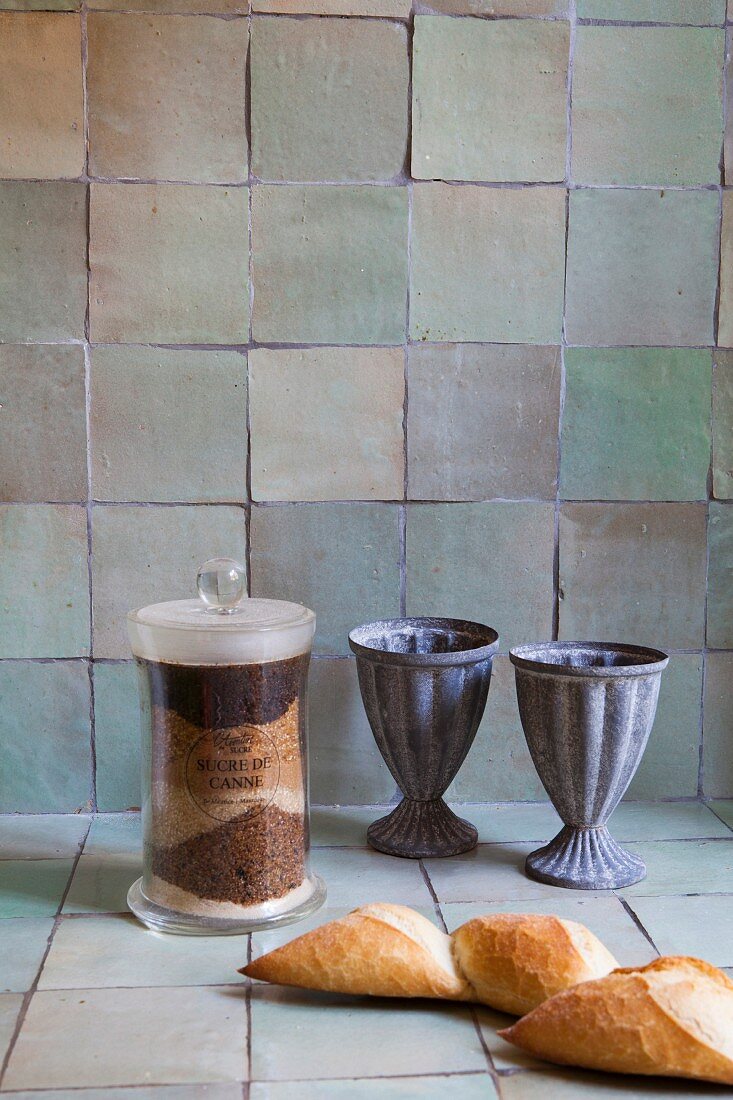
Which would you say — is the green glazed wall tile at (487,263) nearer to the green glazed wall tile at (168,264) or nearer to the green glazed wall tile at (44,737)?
the green glazed wall tile at (168,264)

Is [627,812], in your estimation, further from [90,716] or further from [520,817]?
[90,716]

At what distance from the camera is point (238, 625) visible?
4.95 feet

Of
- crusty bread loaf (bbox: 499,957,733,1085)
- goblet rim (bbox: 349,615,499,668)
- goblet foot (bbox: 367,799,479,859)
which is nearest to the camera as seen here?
crusty bread loaf (bbox: 499,957,733,1085)

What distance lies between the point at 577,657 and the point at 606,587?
0.82 ft

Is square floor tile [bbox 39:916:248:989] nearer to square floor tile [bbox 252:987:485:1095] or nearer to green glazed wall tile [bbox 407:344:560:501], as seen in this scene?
square floor tile [bbox 252:987:485:1095]

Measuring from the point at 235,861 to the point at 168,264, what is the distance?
1035 millimetres

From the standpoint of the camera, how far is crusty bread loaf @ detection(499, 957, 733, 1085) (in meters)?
1.17

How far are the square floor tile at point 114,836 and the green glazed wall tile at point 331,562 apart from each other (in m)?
0.46

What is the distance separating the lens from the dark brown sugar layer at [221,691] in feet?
4.94

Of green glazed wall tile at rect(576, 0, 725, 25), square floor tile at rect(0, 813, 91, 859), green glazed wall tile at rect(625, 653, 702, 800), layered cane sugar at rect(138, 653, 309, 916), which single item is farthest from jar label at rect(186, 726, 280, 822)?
Answer: green glazed wall tile at rect(576, 0, 725, 25)

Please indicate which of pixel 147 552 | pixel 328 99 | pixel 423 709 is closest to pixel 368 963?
pixel 423 709

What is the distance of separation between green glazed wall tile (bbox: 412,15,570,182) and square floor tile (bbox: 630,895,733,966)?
4.09 ft

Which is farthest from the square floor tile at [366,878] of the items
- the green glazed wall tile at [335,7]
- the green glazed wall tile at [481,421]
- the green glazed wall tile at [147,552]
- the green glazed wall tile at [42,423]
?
the green glazed wall tile at [335,7]

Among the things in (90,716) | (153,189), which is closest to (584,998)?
(90,716)
